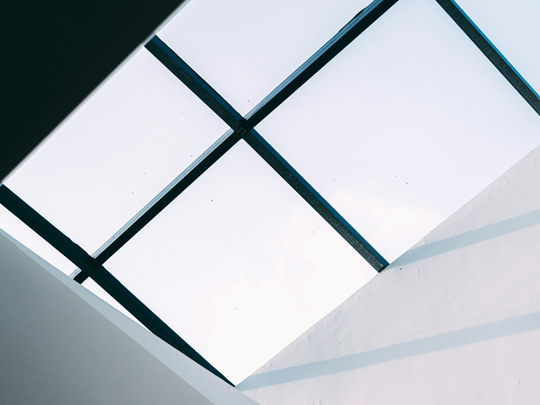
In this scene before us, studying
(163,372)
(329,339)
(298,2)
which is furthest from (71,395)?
(298,2)

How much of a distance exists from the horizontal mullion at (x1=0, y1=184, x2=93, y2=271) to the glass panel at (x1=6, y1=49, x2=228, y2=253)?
0.08 m

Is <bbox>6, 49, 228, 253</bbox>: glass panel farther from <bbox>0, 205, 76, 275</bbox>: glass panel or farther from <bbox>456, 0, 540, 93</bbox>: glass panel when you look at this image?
<bbox>456, 0, 540, 93</bbox>: glass panel

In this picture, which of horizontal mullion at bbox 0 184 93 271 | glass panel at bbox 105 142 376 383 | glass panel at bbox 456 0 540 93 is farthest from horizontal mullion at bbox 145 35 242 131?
glass panel at bbox 456 0 540 93

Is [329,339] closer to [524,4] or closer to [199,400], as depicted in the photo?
[199,400]

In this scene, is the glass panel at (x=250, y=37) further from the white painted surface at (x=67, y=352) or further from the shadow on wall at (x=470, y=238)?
the white painted surface at (x=67, y=352)

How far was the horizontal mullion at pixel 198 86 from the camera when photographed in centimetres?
530

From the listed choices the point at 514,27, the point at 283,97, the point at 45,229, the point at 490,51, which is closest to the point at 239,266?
the point at 283,97

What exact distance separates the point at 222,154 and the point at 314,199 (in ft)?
4.38

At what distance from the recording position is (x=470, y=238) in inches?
197

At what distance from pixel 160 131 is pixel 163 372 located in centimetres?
375

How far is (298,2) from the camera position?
207 inches

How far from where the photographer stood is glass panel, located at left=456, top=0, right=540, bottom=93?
5117 mm

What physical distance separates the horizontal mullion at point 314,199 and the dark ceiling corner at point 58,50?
155 inches

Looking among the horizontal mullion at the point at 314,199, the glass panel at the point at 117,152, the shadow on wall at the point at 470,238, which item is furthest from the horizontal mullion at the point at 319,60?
the shadow on wall at the point at 470,238
